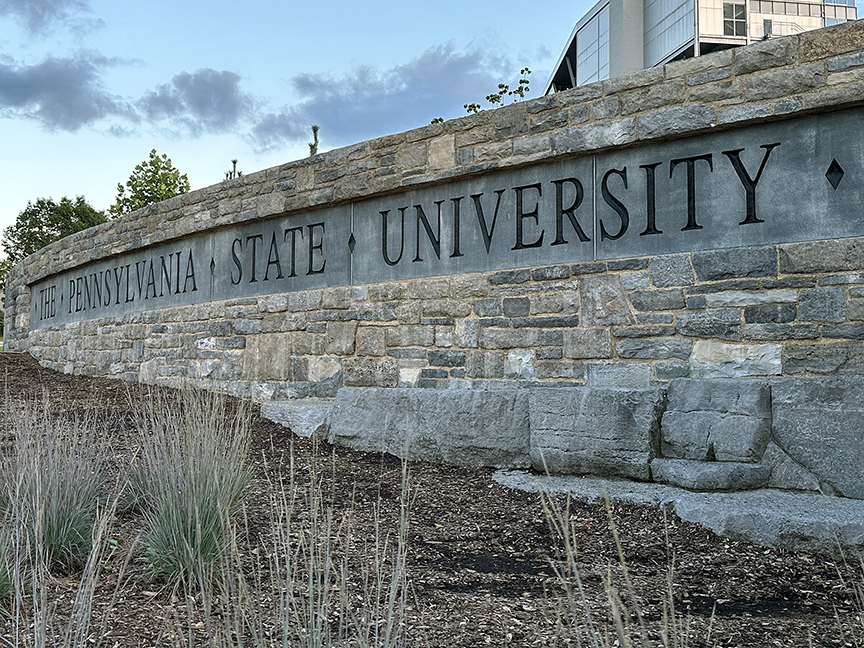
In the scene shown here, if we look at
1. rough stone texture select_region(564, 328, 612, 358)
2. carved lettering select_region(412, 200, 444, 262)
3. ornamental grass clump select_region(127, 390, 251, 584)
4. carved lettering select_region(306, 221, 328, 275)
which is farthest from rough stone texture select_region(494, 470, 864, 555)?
carved lettering select_region(306, 221, 328, 275)

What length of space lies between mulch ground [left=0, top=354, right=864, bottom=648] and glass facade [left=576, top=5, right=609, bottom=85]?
13.1 meters

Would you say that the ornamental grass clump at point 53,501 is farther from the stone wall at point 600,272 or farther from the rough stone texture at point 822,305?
the rough stone texture at point 822,305

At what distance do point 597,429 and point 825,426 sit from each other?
1.25 meters

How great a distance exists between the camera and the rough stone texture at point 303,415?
547cm

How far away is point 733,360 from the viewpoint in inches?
170

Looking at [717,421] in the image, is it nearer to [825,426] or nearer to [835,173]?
[825,426]

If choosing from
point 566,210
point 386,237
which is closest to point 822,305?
point 566,210

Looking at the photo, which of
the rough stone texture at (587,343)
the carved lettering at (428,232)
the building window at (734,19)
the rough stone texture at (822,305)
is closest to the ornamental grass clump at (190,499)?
the rough stone texture at (587,343)

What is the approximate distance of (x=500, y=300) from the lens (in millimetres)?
5250

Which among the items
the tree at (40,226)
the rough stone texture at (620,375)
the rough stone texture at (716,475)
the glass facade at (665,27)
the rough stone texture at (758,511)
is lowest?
the rough stone texture at (758,511)

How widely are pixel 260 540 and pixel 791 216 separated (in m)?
3.56

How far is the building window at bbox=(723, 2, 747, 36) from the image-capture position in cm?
1300

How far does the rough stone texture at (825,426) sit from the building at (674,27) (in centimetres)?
1044

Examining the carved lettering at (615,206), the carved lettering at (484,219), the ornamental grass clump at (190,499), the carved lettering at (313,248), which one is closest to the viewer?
the ornamental grass clump at (190,499)
